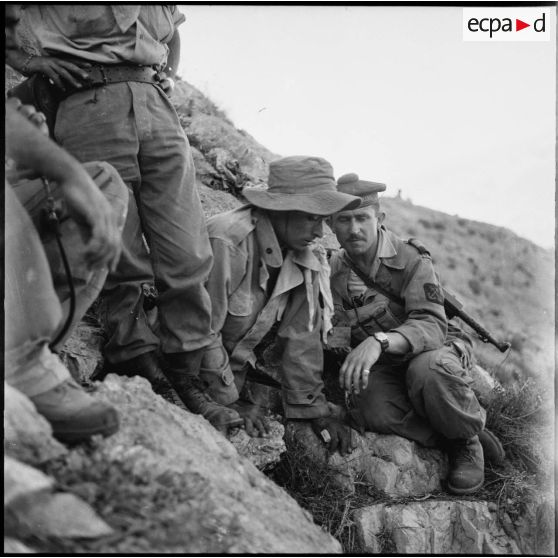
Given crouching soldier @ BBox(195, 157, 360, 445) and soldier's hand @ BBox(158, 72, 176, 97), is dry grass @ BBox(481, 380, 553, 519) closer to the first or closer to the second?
crouching soldier @ BBox(195, 157, 360, 445)

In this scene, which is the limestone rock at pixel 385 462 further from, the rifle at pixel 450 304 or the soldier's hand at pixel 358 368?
the rifle at pixel 450 304

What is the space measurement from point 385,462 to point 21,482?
3230 millimetres

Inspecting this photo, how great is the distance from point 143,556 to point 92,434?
0.56m

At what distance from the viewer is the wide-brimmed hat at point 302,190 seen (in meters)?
4.34

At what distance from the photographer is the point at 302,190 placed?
4492mm

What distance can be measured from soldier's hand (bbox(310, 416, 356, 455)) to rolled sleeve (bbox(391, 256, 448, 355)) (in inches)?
29.4

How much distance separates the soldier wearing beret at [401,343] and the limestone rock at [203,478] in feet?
4.47

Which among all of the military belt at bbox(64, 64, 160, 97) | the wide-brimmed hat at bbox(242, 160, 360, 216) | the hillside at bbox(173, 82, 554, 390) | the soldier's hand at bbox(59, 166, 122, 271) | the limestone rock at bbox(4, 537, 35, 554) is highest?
the military belt at bbox(64, 64, 160, 97)

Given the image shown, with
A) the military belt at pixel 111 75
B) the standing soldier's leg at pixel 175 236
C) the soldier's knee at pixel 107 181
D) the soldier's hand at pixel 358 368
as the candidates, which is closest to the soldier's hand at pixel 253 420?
the standing soldier's leg at pixel 175 236

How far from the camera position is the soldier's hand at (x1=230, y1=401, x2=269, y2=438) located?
13.7ft

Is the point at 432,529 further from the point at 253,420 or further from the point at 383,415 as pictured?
the point at 253,420

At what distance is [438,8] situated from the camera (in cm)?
328

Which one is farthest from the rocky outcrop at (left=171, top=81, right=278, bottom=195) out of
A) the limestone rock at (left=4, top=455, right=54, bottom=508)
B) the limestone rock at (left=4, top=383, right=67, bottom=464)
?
the limestone rock at (left=4, top=455, right=54, bottom=508)

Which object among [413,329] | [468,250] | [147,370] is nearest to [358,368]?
[413,329]
